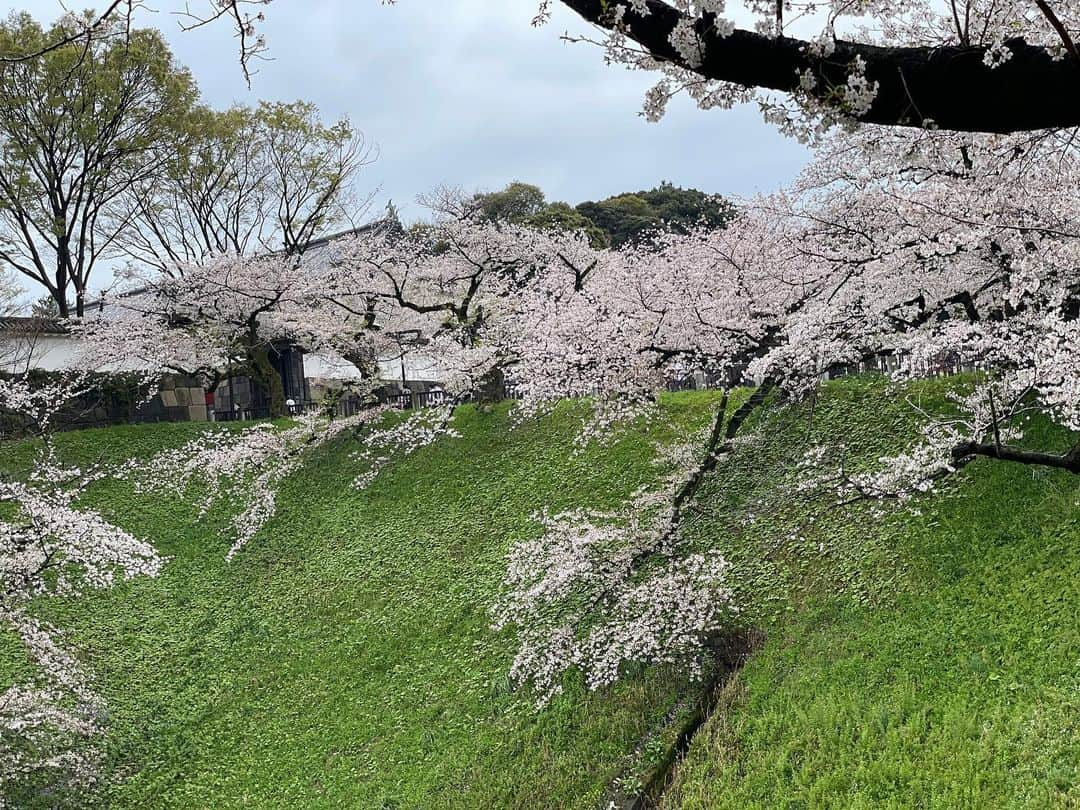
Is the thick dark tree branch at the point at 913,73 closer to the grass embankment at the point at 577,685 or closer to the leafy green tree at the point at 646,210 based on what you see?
the grass embankment at the point at 577,685

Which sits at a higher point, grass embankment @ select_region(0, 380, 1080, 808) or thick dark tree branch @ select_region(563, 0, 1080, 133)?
thick dark tree branch @ select_region(563, 0, 1080, 133)

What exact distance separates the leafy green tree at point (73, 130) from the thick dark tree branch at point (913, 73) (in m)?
20.8

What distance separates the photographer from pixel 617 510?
42.1 ft

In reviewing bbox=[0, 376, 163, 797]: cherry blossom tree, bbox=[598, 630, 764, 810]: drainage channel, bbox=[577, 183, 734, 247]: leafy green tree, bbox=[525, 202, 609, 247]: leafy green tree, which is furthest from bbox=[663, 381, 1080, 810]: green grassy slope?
bbox=[577, 183, 734, 247]: leafy green tree

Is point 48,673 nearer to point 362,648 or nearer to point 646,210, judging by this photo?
point 362,648

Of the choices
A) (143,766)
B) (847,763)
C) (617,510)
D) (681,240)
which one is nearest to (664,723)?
(847,763)

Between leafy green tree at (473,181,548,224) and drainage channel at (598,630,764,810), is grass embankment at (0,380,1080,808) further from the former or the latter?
leafy green tree at (473,181,548,224)

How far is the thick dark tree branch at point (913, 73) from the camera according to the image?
→ 2.15 m

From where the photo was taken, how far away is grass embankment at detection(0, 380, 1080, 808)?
7.14m

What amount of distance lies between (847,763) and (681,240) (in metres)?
9.27

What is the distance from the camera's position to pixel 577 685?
386 inches

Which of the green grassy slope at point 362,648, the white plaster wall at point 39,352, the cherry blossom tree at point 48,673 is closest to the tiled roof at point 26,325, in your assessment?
the white plaster wall at point 39,352

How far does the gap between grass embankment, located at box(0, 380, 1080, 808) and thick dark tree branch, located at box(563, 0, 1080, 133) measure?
17.4ft

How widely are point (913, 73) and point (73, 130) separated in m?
22.5
